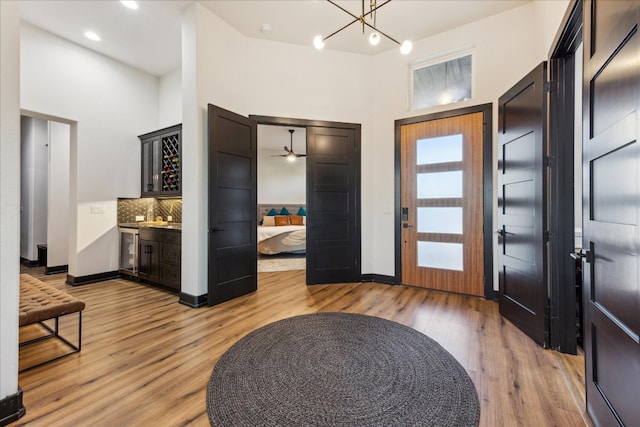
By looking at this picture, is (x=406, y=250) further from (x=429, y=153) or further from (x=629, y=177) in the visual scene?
(x=629, y=177)

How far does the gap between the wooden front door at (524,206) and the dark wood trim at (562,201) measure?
0.06 m

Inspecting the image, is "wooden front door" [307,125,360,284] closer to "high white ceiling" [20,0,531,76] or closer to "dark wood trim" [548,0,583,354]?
"high white ceiling" [20,0,531,76]

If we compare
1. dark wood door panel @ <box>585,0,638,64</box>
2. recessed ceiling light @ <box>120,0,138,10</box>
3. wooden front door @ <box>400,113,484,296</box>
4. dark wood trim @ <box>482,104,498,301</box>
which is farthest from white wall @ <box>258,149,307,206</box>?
dark wood door panel @ <box>585,0,638,64</box>

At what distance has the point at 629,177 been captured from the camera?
112 centimetres

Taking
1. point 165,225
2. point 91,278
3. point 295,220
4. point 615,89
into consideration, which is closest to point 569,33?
point 615,89

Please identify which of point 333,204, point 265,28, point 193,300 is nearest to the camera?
point 193,300

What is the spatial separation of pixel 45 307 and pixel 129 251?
270 cm

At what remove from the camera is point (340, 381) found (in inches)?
73.7

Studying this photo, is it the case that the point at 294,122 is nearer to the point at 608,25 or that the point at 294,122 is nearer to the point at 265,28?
the point at 265,28

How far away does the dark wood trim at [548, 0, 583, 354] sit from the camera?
228 centimetres

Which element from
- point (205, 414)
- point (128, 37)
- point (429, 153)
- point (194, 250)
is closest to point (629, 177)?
point (205, 414)

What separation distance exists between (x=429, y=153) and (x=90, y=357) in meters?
4.35

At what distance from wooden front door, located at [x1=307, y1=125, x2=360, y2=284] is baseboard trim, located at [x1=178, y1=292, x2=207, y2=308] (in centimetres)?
152

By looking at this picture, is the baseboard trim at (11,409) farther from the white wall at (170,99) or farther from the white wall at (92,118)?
the white wall at (170,99)
